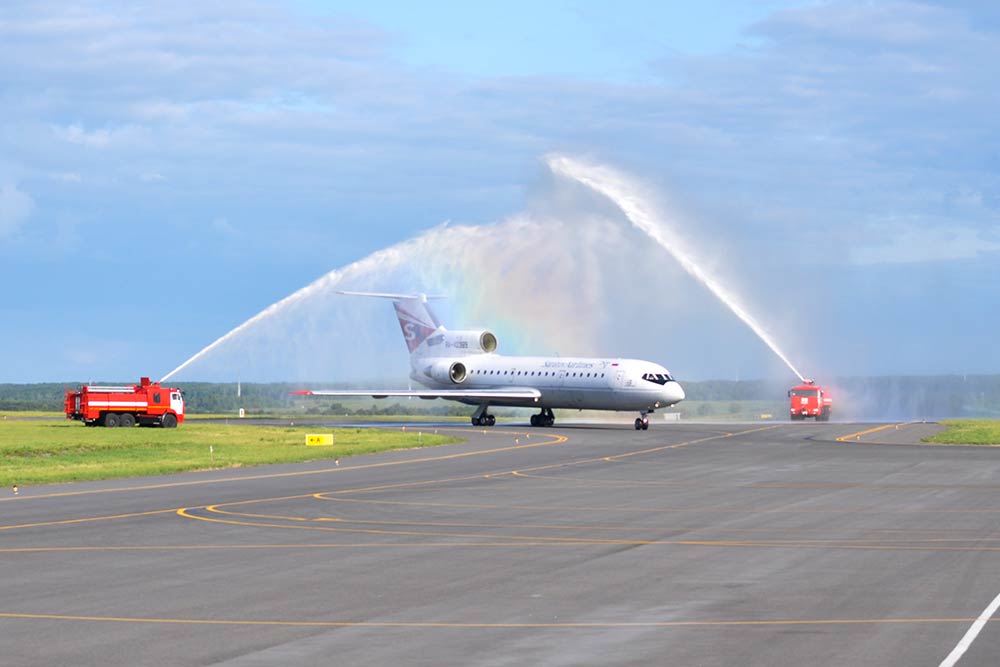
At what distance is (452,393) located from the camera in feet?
290

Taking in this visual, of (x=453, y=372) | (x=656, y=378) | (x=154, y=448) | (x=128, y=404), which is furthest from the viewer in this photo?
(x=453, y=372)

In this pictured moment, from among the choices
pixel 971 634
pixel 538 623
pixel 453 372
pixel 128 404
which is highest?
pixel 453 372

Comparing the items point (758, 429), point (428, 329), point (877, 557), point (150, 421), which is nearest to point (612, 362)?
point (758, 429)

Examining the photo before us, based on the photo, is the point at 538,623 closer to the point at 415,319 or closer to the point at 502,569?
the point at 502,569

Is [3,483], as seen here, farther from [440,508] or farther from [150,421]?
[150,421]

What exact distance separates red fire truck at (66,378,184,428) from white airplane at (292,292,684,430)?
8368 mm

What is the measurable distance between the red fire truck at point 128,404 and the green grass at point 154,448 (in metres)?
1.66

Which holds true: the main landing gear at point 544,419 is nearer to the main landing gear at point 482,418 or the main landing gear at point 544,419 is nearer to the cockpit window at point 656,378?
the main landing gear at point 482,418

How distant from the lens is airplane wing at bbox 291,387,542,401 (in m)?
84.1

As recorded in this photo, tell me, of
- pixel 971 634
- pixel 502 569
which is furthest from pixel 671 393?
pixel 971 634

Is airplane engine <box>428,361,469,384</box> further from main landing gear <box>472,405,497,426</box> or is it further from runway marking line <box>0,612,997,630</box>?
runway marking line <box>0,612,997,630</box>

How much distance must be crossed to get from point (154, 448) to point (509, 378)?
32647 millimetres

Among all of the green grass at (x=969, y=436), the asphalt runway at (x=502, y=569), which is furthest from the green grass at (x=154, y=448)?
the green grass at (x=969, y=436)

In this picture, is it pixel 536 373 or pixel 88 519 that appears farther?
pixel 536 373
